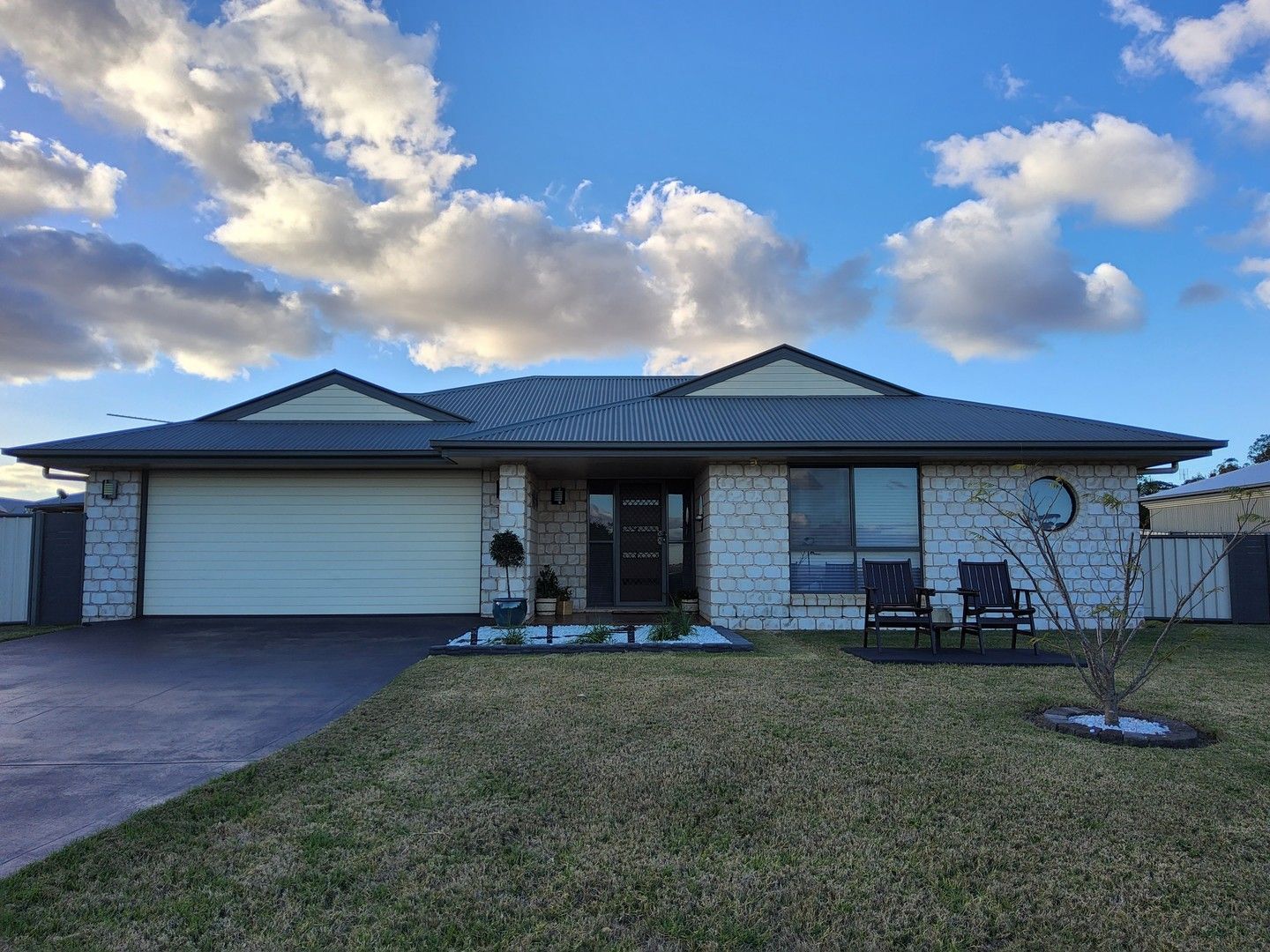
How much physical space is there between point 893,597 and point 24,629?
40.7 ft

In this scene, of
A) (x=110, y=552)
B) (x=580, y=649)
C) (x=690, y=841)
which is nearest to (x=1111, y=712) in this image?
(x=690, y=841)

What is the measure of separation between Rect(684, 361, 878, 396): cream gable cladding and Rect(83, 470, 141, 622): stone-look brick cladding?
9316mm

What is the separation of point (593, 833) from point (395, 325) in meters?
13.9

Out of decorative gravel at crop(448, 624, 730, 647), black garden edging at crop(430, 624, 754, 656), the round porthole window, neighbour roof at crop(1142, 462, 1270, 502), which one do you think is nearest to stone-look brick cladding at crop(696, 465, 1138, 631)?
the round porthole window

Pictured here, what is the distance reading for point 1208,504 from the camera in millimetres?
19266

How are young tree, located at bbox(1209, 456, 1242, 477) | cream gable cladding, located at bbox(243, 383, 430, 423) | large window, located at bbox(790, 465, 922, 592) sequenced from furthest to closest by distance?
young tree, located at bbox(1209, 456, 1242, 477)
cream gable cladding, located at bbox(243, 383, 430, 423)
large window, located at bbox(790, 465, 922, 592)

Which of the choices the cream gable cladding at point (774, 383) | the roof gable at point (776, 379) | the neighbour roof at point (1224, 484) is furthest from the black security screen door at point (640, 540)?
the neighbour roof at point (1224, 484)

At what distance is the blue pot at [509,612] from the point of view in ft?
31.0

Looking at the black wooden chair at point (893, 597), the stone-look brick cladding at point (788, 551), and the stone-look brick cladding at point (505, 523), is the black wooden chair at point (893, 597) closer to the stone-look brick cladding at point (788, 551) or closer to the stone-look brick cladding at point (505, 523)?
the stone-look brick cladding at point (788, 551)

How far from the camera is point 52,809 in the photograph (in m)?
3.41

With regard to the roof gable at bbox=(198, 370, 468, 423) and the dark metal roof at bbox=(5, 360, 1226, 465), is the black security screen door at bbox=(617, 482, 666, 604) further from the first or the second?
the roof gable at bbox=(198, 370, 468, 423)

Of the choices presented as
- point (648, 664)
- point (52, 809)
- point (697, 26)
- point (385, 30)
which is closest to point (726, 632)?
point (648, 664)

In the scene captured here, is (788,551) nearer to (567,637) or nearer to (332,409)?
(567,637)

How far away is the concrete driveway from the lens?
3562mm
